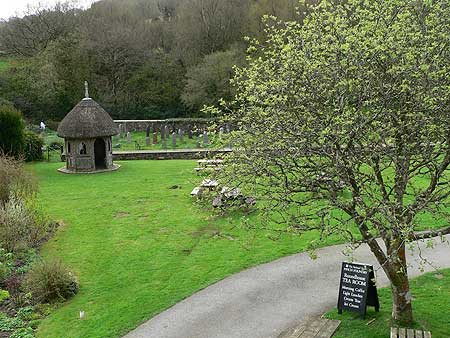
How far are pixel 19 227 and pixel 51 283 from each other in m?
4.13

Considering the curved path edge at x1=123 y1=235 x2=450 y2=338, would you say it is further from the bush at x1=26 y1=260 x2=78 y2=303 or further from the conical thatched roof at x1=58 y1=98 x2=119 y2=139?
the conical thatched roof at x1=58 y1=98 x2=119 y2=139

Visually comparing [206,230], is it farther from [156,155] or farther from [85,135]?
[156,155]

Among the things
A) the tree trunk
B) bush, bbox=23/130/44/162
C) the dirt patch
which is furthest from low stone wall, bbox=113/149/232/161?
the tree trunk

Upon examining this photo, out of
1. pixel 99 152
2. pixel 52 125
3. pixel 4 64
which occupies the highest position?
pixel 4 64

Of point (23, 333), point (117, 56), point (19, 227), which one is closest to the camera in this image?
point (23, 333)

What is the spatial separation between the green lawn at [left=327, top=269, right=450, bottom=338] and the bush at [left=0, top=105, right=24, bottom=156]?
24.1 m

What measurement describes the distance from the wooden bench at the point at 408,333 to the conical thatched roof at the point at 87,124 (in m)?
21.4

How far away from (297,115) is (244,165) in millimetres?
1279

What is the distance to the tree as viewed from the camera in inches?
323

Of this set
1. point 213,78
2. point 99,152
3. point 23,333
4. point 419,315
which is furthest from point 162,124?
point 419,315

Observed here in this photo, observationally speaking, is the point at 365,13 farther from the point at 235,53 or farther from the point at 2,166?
the point at 235,53

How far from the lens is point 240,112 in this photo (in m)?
9.77

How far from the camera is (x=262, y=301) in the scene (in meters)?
11.5

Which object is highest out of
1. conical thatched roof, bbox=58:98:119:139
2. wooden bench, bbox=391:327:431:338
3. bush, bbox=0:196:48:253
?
conical thatched roof, bbox=58:98:119:139
